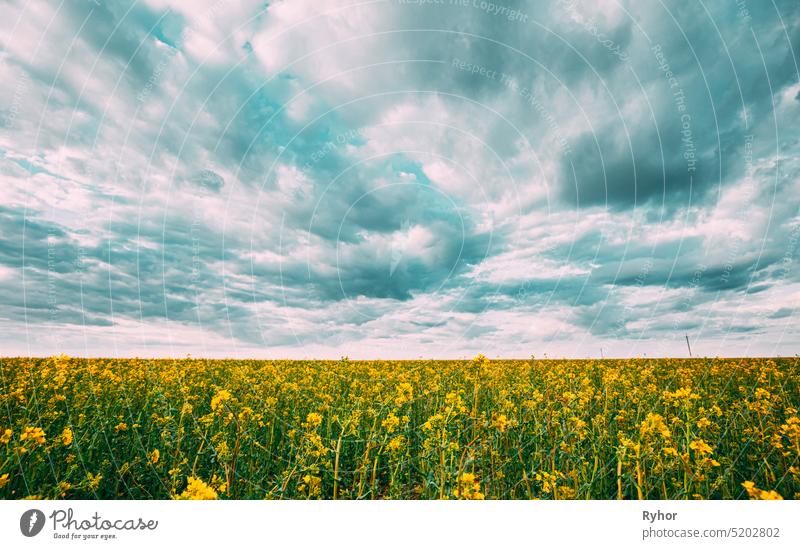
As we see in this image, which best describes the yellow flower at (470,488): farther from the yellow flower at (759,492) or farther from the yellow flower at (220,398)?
the yellow flower at (220,398)

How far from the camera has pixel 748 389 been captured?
988 centimetres

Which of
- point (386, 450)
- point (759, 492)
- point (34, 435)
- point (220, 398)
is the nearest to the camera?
point (759, 492)

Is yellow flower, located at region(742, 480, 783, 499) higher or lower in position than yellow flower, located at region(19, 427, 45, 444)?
lower

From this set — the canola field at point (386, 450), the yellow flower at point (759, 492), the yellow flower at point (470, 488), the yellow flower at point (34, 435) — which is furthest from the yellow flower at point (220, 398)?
the yellow flower at point (759, 492)

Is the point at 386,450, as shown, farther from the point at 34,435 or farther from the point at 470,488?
the point at 34,435

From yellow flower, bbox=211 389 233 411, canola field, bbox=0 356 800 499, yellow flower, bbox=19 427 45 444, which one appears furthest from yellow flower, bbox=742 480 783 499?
yellow flower, bbox=19 427 45 444

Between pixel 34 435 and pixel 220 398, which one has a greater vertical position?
pixel 220 398
